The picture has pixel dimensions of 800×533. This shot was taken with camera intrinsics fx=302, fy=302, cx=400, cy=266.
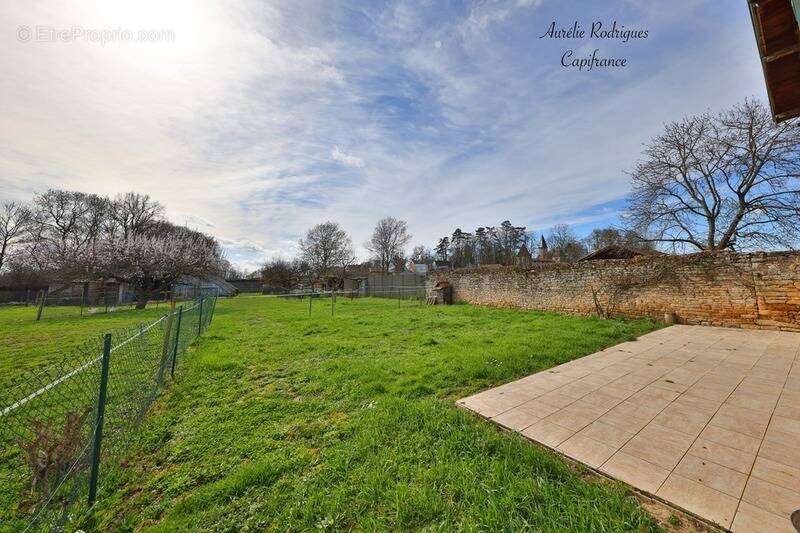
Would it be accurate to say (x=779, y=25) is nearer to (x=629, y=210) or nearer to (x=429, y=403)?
(x=429, y=403)

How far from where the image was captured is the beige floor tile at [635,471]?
194 cm

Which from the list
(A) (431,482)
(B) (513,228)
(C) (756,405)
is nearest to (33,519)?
(A) (431,482)

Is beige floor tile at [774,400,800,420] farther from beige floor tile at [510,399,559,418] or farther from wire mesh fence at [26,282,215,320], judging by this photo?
wire mesh fence at [26,282,215,320]

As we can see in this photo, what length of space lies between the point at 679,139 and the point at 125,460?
69.0 feet

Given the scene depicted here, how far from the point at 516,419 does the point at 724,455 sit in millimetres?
1448

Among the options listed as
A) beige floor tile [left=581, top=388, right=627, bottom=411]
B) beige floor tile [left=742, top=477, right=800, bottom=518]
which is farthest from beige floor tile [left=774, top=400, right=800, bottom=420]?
beige floor tile [left=742, top=477, right=800, bottom=518]

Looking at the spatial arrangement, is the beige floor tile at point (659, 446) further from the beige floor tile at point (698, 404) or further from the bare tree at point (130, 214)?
the bare tree at point (130, 214)

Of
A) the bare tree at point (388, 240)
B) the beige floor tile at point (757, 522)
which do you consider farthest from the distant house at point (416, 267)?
the beige floor tile at point (757, 522)

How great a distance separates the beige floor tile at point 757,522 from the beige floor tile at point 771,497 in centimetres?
6

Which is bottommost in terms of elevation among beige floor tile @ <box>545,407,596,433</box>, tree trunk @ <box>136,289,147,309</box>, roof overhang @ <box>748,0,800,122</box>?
beige floor tile @ <box>545,407,596,433</box>

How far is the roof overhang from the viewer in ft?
7.51

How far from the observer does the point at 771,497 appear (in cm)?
179

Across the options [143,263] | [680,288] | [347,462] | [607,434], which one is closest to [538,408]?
[607,434]

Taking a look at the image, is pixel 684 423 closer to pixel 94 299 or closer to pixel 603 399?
pixel 603 399
